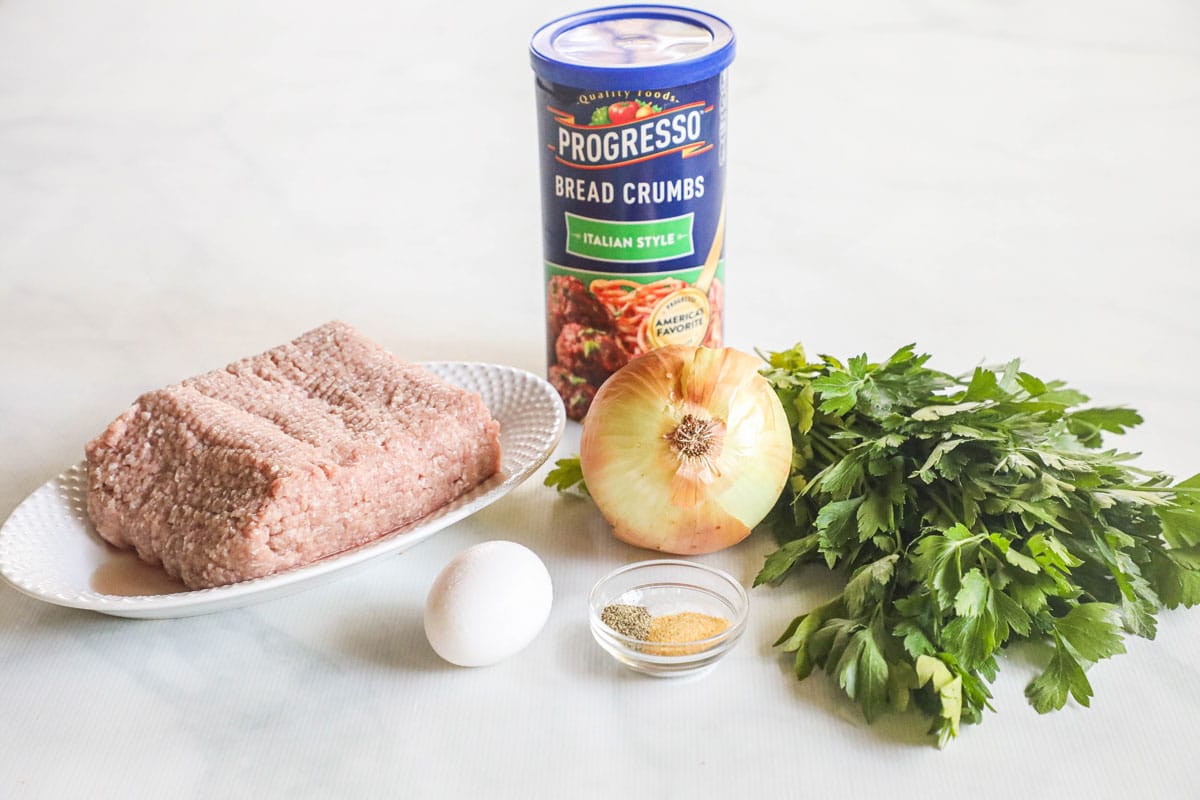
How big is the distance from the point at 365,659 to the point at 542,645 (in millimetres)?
206

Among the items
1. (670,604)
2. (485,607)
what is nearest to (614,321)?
(670,604)

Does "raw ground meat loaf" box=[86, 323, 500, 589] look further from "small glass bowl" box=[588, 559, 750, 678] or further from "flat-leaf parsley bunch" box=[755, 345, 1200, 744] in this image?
"flat-leaf parsley bunch" box=[755, 345, 1200, 744]

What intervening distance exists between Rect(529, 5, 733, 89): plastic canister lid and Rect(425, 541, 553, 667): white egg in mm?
669

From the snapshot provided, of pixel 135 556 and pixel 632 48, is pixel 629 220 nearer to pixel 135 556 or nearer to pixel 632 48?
pixel 632 48

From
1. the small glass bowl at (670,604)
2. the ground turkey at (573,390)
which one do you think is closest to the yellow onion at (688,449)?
the small glass bowl at (670,604)

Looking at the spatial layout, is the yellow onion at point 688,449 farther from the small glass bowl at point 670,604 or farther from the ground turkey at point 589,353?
the ground turkey at point 589,353

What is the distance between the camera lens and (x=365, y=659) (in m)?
1.39

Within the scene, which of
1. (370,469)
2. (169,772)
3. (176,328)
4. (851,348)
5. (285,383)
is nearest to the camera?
(169,772)

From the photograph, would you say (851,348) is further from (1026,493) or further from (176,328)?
(176,328)

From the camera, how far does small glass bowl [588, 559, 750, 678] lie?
1318 millimetres

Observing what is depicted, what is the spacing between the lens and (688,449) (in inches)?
58.0

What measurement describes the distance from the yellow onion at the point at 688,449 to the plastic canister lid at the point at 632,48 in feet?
1.25

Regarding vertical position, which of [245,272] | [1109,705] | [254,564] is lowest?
[245,272]

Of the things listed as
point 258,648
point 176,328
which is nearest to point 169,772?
point 258,648
